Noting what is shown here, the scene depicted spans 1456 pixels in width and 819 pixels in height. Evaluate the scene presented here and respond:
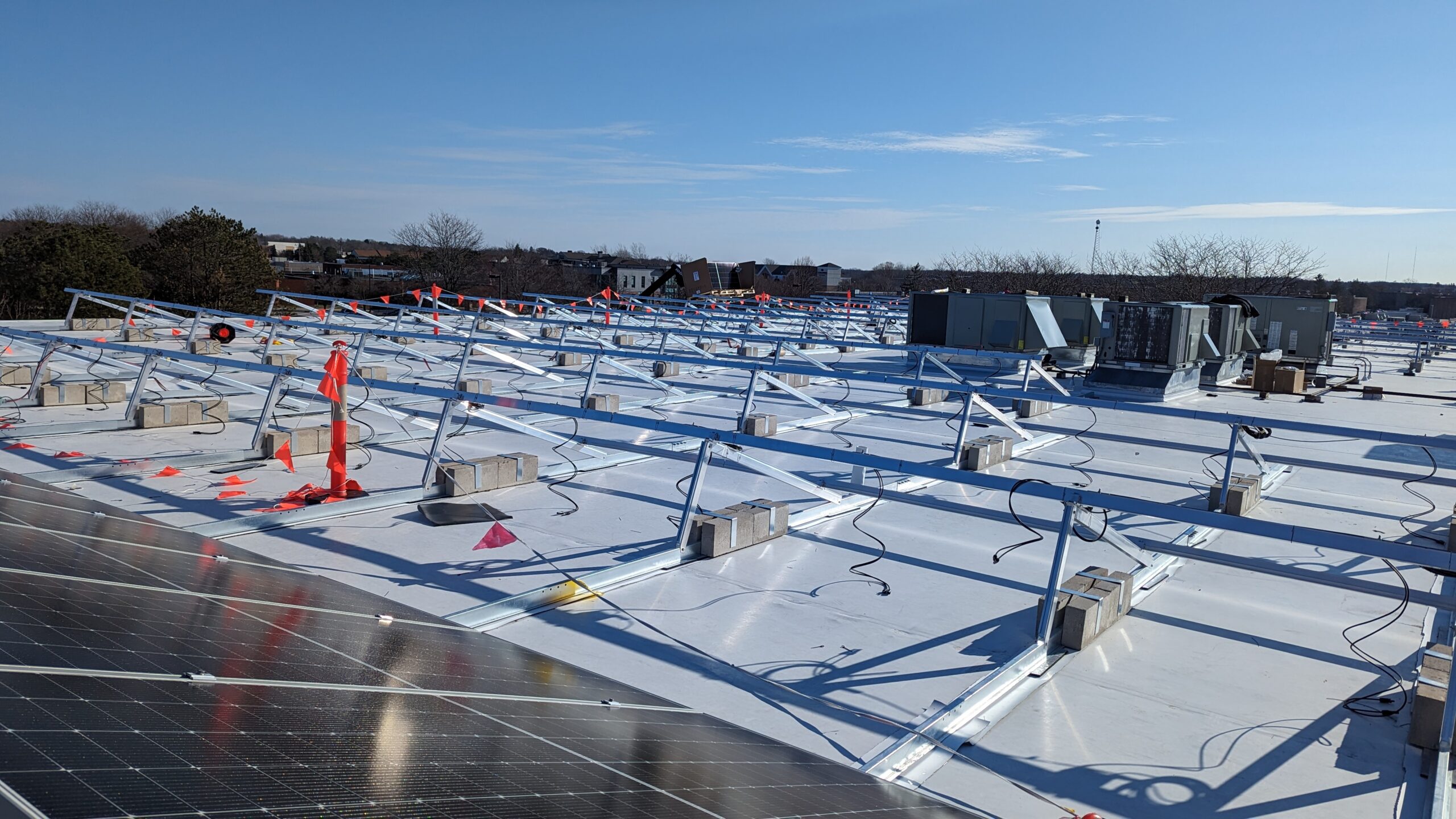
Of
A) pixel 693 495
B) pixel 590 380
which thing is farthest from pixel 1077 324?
pixel 693 495

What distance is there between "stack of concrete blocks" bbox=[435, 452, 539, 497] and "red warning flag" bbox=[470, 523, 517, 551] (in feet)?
3.76

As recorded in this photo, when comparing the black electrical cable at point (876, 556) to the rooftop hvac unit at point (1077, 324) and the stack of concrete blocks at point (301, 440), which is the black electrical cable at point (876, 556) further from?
the rooftop hvac unit at point (1077, 324)

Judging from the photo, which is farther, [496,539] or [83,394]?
[83,394]

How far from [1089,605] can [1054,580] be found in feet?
1.36

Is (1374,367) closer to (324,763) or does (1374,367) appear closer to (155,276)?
(324,763)

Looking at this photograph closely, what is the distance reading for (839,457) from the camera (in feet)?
24.0

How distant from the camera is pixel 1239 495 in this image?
9.53m

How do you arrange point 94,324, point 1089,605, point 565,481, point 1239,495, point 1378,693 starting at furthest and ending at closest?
point 94,324 < point 565,481 < point 1239,495 < point 1089,605 < point 1378,693

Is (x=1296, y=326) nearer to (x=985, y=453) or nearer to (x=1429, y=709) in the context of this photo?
(x=985, y=453)

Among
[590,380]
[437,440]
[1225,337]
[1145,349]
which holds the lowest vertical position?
[437,440]

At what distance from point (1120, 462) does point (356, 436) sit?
9855mm

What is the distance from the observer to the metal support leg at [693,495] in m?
7.47

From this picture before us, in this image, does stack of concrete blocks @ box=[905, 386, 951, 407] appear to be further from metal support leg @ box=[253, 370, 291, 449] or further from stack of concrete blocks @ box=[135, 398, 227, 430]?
stack of concrete blocks @ box=[135, 398, 227, 430]

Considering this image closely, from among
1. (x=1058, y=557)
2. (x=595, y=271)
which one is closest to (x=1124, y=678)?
→ (x=1058, y=557)
